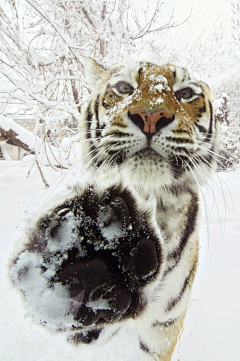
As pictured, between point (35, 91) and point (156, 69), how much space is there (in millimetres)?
1608

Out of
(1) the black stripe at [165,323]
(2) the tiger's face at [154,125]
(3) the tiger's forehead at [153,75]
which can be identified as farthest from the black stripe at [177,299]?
(3) the tiger's forehead at [153,75]

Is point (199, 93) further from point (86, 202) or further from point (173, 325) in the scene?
point (173, 325)

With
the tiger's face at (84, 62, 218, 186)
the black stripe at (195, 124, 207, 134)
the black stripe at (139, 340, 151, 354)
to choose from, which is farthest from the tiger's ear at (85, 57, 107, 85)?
the black stripe at (139, 340, 151, 354)

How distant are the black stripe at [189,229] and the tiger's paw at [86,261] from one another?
508 mm

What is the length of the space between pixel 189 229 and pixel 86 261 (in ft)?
2.24

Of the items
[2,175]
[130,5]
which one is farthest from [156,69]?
[2,175]

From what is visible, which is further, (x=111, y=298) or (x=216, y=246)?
(x=216, y=246)

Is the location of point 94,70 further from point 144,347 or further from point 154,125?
point 144,347

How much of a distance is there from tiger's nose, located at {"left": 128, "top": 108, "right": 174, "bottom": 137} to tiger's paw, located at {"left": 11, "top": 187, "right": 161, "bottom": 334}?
354 mm

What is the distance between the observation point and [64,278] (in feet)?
1.46

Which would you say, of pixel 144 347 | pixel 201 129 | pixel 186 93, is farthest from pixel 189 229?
pixel 144 347

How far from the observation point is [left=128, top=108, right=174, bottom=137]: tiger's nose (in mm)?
777

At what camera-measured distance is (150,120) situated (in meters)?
0.78

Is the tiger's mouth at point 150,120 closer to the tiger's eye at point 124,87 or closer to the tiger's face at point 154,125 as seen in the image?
the tiger's face at point 154,125
